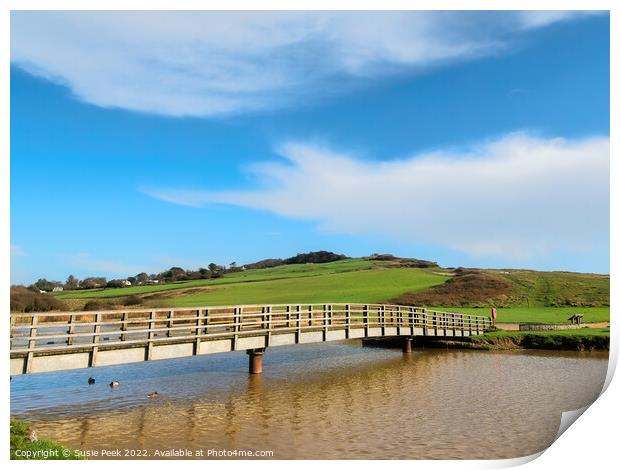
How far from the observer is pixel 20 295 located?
29484mm

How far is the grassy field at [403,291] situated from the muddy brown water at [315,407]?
74.5 feet

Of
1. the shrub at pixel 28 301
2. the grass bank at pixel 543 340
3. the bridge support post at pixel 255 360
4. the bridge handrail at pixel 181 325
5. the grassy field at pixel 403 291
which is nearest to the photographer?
the bridge handrail at pixel 181 325

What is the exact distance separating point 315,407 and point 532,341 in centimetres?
2065

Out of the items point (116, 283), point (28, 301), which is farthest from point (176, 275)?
point (28, 301)

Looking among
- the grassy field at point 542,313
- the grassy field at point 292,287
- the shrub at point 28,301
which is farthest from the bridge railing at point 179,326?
the grassy field at point 292,287

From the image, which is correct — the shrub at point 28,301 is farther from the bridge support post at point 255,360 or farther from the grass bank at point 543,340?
the grass bank at point 543,340

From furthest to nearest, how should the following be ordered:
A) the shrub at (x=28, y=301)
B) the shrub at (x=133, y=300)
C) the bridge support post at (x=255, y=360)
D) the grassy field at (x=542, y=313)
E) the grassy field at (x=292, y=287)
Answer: the grassy field at (x=292, y=287)
the shrub at (x=133, y=300)
the grassy field at (x=542, y=313)
the shrub at (x=28, y=301)
the bridge support post at (x=255, y=360)

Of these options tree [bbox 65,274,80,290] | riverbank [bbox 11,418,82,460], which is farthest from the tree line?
riverbank [bbox 11,418,82,460]

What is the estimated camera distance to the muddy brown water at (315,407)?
11.2 meters

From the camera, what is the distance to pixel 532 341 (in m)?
30.4
